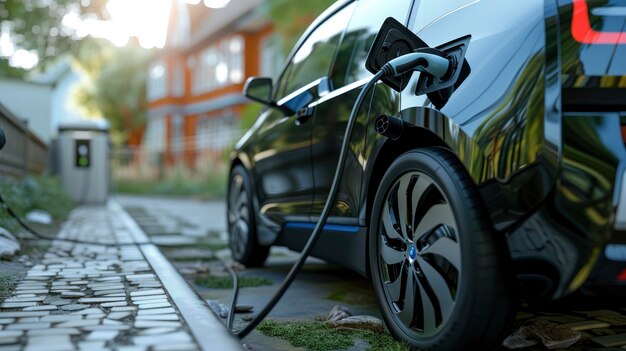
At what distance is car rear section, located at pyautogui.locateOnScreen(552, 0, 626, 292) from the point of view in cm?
205

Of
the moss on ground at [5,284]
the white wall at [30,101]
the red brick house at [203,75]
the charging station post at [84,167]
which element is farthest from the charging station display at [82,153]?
the moss on ground at [5,284]

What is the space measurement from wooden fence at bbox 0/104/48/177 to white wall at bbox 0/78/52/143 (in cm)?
244

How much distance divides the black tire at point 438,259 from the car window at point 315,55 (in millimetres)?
1506

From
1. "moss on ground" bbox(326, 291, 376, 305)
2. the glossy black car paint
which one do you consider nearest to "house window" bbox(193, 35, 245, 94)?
"moss on ground" bbox(326, 291, 376, 305)

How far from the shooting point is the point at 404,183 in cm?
271

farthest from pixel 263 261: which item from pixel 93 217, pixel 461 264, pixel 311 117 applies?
pixel 93 217

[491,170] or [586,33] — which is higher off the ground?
[586,33]

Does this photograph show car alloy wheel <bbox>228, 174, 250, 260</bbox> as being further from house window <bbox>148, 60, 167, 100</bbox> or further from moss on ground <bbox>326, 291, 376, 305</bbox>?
house window <bbox>148, 60, 167, 100</bbox>

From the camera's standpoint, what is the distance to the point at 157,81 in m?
38.9

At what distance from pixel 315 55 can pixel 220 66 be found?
27694 millimetres

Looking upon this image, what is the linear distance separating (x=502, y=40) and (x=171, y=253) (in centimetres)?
466

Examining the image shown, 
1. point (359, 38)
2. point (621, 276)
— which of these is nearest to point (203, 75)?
point (359, 38)

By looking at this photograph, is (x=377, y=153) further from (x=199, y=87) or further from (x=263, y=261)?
(x=199, y=87)

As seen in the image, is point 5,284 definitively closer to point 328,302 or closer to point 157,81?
point 328,302
